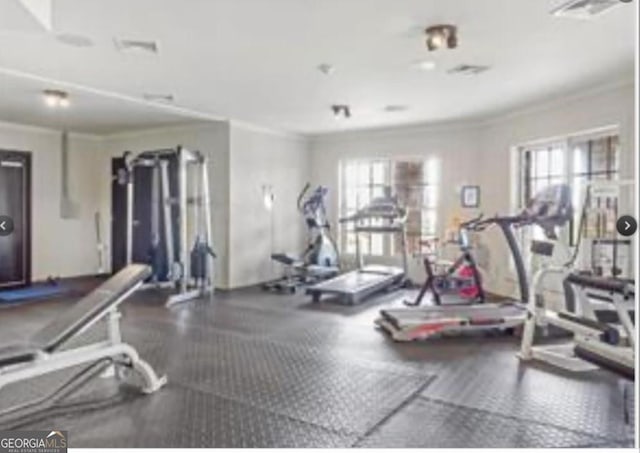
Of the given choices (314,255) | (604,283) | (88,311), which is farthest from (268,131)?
(604,283)

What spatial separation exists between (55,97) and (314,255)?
14.2ft

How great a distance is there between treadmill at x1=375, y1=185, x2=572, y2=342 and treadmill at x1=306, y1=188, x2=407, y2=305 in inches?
57.9

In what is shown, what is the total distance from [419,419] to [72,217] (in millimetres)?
7584

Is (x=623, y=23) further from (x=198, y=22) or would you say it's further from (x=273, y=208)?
(x=273, y=208)

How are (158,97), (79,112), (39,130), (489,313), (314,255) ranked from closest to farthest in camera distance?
(489,313) < (158,97) < (79,112) < (39,130) < (314,255)

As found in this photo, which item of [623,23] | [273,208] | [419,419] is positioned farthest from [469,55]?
[273,208]

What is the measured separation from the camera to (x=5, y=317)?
5.74m

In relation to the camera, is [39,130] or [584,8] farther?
[39,130]

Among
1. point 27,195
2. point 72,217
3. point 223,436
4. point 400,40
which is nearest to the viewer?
point 223,436

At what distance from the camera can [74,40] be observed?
400 cm

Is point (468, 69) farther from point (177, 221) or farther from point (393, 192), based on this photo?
point (177, 221)

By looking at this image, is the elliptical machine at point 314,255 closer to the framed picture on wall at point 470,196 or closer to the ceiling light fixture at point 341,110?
the ceiling light fixture at point 341,110

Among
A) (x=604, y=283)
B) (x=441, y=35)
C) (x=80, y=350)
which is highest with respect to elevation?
(x=441, y=35)

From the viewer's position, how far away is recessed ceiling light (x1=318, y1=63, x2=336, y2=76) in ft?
15.3
